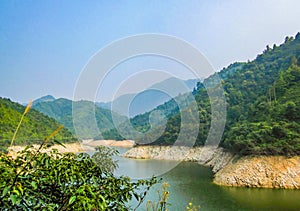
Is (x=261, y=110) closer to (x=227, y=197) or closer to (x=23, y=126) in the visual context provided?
(x=227, y=197)

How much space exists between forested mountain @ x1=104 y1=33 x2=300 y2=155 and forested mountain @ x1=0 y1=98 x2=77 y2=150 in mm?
16624

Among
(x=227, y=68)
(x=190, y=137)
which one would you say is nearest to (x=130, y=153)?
(x=190, y=137)

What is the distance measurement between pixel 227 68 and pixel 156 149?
34.8 m

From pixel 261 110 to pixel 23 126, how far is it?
31.9 m

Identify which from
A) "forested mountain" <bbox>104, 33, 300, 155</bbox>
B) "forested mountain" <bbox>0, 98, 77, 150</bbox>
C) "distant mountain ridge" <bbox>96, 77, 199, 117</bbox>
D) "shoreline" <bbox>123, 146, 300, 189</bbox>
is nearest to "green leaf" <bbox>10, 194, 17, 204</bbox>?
"distant mountain ridge" <bbox>96, 77, 199, 117</bbox>

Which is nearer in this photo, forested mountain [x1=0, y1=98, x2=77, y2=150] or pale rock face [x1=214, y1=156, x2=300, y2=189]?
pale rock face [x1=214, y1=156, x2=300, y2=189]

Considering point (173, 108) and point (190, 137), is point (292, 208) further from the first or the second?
point (173, 108)

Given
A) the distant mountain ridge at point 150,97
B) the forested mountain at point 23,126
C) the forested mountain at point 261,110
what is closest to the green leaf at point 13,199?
the distant mountain ridge at point 150,97

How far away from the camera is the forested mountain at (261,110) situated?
1720 centimetres

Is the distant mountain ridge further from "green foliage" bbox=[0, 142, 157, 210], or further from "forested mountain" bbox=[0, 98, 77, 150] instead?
"forested mountain" bbox=[0, 98, 77, 150]

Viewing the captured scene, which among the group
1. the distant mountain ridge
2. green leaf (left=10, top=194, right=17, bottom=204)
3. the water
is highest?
the distant mountain ridge

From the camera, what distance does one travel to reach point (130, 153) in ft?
126

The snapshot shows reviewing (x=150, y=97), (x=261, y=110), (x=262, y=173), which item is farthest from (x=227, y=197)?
(x=150, y=97)

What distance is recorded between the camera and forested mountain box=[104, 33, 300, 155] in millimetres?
17203
